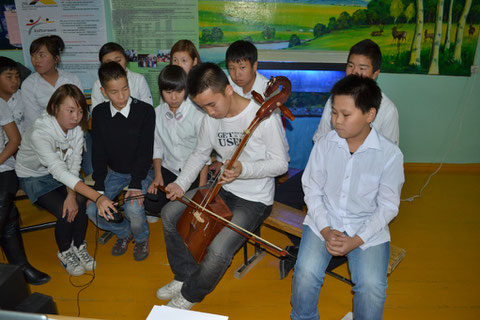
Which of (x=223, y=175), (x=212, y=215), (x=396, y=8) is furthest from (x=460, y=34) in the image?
(x=212, y=215)

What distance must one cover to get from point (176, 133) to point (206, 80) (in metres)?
0.72

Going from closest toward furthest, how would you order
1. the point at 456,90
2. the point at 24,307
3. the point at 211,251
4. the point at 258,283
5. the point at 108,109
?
the point at 24,307, the point at 211,251, the point at 258,283, the point at 108,109, the point at 456,90

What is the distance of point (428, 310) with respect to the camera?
203cm

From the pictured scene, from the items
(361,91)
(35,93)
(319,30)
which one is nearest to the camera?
(361,91)

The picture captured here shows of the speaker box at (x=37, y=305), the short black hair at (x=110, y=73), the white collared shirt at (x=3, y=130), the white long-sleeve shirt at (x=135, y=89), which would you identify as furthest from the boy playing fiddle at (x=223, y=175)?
the white collared shirt at (x=3, y=130)

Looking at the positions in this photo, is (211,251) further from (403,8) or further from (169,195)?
(403,8)

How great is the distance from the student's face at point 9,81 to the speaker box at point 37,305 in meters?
1.99

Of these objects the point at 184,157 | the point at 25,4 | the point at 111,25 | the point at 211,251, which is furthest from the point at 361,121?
the point at 25,4

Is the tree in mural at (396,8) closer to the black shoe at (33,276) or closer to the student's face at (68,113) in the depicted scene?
the student's face at (68,113)

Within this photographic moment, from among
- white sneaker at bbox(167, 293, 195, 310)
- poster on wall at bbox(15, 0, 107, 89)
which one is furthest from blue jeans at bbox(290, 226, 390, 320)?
poster on wall at bbox(15, 0, 107, 89)

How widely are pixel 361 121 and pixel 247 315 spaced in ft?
3.96

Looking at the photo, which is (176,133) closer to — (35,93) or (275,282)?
(275,282)

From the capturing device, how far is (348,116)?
5.32 ft

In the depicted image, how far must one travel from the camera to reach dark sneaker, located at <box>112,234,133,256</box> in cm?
253
